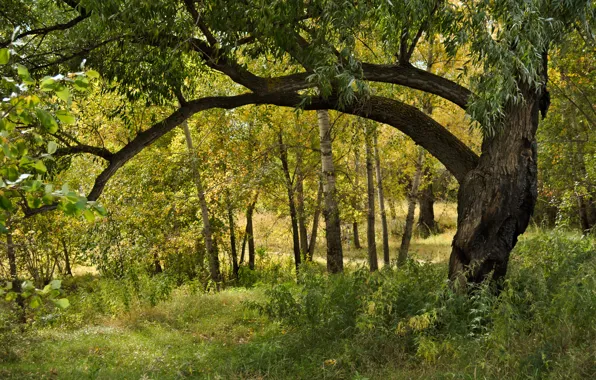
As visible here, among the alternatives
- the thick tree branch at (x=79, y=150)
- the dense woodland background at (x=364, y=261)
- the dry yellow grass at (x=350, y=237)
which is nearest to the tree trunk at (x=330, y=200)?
the dense woodland background at (x=364, y=261)

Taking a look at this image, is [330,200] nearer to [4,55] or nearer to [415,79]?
[415,79]

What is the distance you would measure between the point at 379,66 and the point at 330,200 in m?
5.00

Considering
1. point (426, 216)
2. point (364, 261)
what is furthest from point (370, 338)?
point (426, 216)

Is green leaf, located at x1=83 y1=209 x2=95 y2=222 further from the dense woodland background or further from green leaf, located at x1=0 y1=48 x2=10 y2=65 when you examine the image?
green leaf, located at x1=0 y1=48 x2=10 y2=65

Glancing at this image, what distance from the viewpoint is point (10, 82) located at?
2020 millimetres

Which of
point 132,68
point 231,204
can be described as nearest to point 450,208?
point 231,204

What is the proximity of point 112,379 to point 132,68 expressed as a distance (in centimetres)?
398

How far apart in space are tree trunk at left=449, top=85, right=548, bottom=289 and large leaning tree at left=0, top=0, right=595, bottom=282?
0.04 ft

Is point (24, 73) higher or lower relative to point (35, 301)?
higher

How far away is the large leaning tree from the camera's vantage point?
6.20 metres

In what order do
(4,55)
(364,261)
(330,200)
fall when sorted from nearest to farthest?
(4,55)
(364,261)
(330,200)

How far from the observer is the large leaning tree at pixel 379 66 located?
620 cm

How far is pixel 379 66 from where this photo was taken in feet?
25.0

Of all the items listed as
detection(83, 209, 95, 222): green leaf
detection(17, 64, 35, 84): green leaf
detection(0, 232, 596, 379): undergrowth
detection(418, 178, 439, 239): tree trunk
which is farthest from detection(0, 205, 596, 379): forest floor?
detection(418, 178, 439, 239): tree trunk
